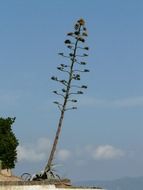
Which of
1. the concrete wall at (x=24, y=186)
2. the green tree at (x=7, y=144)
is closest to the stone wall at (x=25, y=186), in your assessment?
the concrete wall at (x=24, y=186)

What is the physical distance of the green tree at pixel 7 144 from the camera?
67.4 m

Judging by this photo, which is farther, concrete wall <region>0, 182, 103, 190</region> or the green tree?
the green tree

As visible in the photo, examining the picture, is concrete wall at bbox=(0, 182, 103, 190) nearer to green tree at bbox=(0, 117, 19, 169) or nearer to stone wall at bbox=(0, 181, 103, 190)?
stone wall at bbox=(0, 181, 103, 190)

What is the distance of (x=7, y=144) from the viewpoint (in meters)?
67.8

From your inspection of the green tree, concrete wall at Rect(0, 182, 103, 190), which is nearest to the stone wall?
concrete wall at Rect(0, 182, 103, 190)

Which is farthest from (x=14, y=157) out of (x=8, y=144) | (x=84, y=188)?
(x=84, y=188)

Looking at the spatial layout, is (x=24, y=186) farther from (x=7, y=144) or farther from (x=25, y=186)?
(x=7, y=144)

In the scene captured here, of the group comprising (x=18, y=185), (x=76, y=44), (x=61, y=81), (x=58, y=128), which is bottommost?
(x=18, y=185)

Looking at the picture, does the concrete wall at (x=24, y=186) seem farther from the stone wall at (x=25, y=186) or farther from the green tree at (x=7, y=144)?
the green tree at (x=7, y=144)

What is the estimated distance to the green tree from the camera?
221 ft

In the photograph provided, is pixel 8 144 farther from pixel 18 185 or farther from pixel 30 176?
pixel 18 185

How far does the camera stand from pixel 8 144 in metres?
67.9

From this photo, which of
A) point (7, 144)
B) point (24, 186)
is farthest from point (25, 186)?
point (7, 144)

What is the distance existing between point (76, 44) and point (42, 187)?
11.0 m
